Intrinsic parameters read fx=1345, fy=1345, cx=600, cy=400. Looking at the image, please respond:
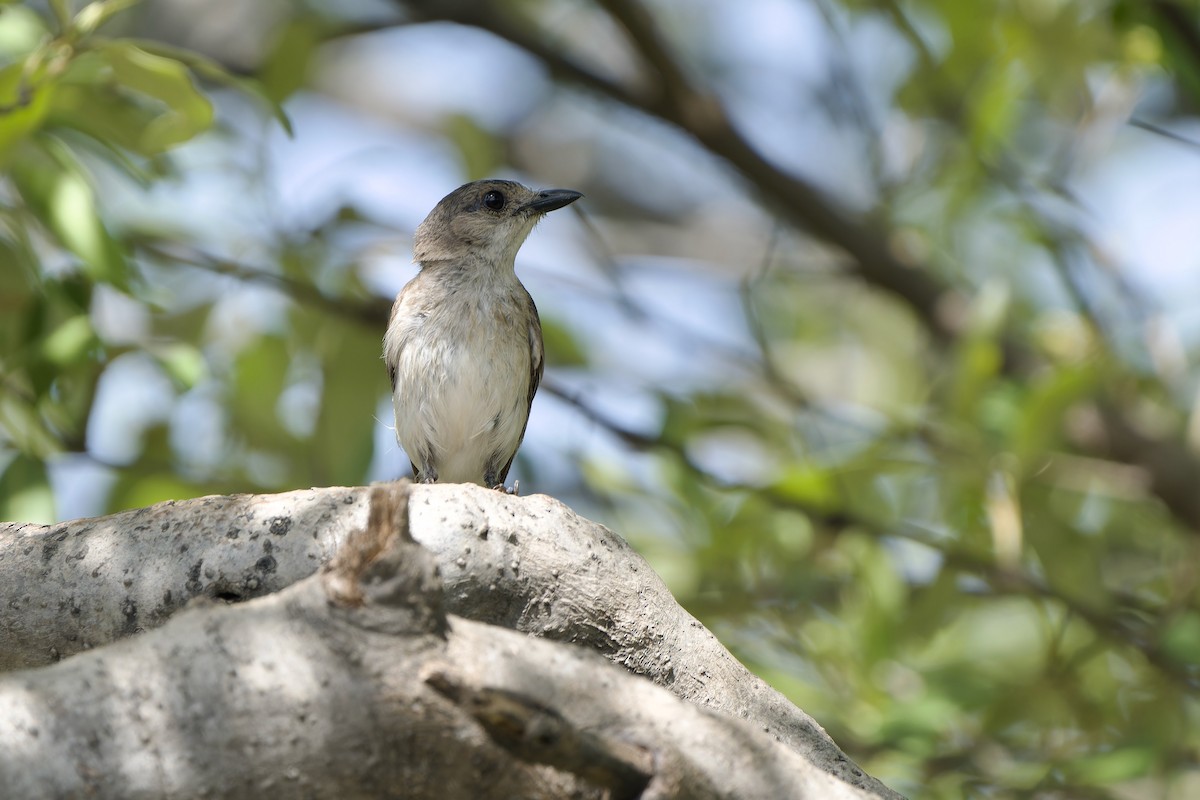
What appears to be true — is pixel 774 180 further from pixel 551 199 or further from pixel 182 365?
pixel 182 365

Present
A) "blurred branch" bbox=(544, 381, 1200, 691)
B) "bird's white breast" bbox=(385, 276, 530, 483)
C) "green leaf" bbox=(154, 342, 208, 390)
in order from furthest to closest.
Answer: "bird's white breast" bbox=(385, 276, 530, 483), "blurred branch" bbox=(544, 381, 1200, 691), "green leaf" bbox=(154, 342, 208, 390)

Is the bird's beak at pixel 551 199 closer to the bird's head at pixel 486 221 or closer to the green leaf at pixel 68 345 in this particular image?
the bird's head at pixel 486 221

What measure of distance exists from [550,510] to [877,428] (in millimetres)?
3671

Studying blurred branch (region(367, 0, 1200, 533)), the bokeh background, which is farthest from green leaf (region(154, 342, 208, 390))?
blurred branch (region(367, 0, 1200, 533))

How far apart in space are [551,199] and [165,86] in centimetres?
272

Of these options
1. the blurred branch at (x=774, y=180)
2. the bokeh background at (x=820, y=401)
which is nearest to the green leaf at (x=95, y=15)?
the bokeh background at (x=820, y=401)

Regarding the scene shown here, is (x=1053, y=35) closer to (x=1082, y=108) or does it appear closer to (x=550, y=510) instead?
(x=1082, y=108)

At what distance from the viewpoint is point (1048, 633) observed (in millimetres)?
6223

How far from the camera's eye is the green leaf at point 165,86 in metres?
4.48

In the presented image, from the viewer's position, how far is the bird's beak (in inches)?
274

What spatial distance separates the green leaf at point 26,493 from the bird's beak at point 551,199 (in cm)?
298

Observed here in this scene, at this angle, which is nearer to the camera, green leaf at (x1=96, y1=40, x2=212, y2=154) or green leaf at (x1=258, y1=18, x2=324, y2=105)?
green leaf at (x1=96, y1=40, x2=212, y2=154)

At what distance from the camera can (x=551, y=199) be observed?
7.00 meters

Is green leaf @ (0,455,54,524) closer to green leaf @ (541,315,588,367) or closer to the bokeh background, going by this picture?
the bokeh background
